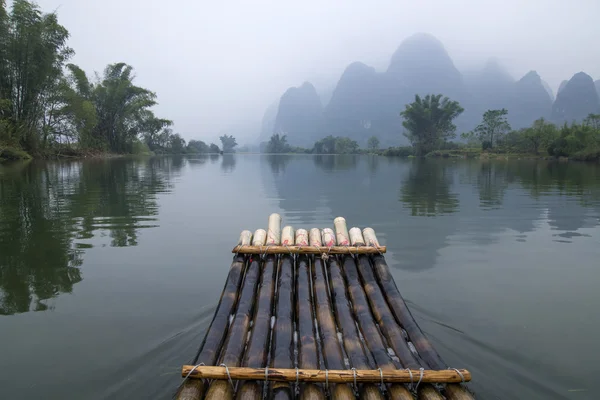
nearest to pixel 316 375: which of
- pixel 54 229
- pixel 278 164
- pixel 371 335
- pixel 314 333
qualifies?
pixel 314 333

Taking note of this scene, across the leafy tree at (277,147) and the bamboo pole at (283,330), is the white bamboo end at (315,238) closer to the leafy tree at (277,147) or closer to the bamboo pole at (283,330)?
the bamboo pole at (283,330)

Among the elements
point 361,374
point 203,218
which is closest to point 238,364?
point 361,374

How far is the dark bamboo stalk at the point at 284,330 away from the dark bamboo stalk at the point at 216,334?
0.50m

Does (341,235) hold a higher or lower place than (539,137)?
lower

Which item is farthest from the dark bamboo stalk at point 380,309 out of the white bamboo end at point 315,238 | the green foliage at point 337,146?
the green foliage at point 337,146

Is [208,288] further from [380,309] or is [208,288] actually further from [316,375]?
[316,375]

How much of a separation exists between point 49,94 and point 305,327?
2006 inches

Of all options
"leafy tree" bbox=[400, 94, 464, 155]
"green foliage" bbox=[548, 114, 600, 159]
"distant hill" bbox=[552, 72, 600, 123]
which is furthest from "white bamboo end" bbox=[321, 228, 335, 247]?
"distant hill" bbox=[552, 72, 600, 123]

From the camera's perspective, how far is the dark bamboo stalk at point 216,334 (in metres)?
2.66

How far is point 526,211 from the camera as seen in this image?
12.7 m

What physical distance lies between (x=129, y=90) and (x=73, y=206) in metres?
57.6

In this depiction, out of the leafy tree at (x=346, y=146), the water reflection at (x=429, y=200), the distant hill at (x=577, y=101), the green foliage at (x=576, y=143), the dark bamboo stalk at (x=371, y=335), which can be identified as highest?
the distant hill at (x=577, y=101)

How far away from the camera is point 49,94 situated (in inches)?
1667

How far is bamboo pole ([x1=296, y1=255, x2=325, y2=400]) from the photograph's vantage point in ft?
8.90
